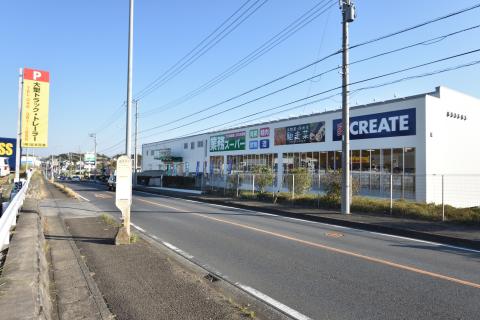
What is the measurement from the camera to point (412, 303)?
210 inches

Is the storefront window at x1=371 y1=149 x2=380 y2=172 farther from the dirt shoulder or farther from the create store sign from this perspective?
the dirt shoulder

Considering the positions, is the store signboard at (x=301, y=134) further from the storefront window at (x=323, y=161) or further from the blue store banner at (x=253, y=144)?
the blue store banner at (x=253, y=144)

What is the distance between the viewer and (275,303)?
17.6ft

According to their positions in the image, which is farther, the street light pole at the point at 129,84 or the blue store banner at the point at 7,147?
the blue store banner at the point at 7,147

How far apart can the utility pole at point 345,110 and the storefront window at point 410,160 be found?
8.83 m

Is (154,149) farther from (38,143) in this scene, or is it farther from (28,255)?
(28,255)

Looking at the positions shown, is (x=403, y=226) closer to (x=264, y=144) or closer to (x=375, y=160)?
(x=375, y=160)

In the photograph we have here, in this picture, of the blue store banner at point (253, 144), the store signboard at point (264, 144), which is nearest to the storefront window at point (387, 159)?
the store signboard at point (264, 144)

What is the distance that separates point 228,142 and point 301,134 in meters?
12.1

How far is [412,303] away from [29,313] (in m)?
4.68

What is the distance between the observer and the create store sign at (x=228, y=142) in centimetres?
4001

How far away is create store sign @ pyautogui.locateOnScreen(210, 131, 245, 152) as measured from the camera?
40.0 m

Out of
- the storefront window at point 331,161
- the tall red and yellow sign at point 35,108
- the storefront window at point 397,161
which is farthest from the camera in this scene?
the storefront window at point 331,161

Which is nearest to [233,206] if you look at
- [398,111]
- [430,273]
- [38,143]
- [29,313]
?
[38,143]
